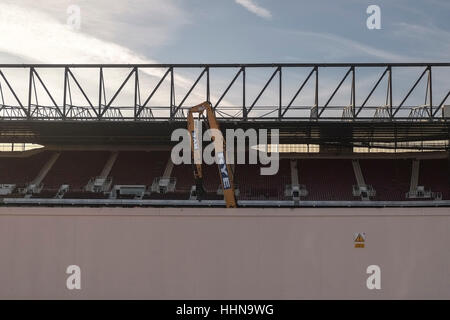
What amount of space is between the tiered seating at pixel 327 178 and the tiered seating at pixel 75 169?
14954 mm

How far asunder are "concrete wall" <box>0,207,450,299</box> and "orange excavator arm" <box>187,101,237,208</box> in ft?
21.6

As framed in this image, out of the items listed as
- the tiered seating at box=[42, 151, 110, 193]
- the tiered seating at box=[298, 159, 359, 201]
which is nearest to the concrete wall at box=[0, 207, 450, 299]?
the tiered seating at box=[298, 159, 359, 201]

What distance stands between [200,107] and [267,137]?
7.45 m

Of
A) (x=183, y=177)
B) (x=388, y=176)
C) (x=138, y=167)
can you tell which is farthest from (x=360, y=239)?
(x=138, y=167)

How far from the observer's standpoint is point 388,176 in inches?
1299

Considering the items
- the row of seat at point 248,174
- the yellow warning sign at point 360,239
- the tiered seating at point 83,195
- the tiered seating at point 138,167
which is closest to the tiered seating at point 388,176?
the row of seat at point 248,174

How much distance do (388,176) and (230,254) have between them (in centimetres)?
2003

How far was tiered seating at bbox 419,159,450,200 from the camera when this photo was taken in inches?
1235

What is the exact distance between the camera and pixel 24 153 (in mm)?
37000

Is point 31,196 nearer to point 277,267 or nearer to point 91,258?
point 91,258

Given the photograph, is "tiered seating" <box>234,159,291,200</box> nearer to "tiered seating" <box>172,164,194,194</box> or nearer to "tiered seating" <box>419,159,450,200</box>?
"tiered seating" <box>172,164,194,194</box>

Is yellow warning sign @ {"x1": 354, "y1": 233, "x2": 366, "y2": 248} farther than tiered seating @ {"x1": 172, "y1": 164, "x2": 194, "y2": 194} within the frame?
No

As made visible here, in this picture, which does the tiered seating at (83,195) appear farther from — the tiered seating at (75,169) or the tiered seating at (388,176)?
the tiered seating at (388,176)

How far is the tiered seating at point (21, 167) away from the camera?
34.2 m
